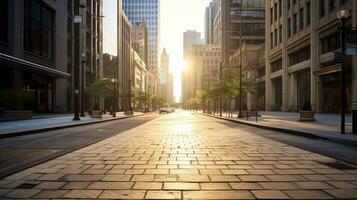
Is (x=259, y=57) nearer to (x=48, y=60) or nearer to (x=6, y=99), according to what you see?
(x=48, y=60)

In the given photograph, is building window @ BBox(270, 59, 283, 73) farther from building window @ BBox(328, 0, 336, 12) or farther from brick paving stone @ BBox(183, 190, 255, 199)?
brick paving stone @ BBox(183, 190, 255, 199)

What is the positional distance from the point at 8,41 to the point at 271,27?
44.5 metres

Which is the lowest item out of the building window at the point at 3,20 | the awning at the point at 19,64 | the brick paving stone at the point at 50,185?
the brick paving stone at the point at 50,185

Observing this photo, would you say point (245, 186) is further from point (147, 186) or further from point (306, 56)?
point (306, 56)

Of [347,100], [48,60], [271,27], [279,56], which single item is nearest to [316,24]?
[347,100]

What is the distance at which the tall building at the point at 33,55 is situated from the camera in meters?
31.7

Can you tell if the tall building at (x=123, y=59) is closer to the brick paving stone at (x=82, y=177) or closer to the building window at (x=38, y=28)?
the building window at (x=38, y=28)

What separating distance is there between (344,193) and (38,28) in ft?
142

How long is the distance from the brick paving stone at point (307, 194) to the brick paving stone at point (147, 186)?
1.95 m

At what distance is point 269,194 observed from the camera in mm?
5117

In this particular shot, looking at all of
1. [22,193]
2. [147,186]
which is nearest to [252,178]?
[147,186]

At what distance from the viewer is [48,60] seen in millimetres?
44969

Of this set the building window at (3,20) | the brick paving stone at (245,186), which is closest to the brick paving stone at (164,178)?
the brick paving stone at (245,186)

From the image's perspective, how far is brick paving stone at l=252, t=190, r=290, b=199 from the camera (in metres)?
4.95
